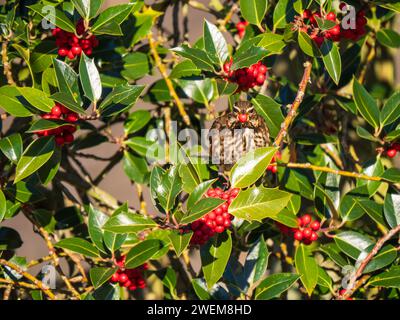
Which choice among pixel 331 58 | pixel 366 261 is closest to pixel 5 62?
pixel 331 58

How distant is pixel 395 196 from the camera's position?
67.7 inches

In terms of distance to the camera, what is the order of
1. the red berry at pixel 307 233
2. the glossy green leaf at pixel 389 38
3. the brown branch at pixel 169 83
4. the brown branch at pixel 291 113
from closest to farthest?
1. the brown branch at pixel 291 113
2. the red berry at pixel 307 233
3. the brown branch at pixel 169 83
4. the glossy green leaf at pixel 389 38

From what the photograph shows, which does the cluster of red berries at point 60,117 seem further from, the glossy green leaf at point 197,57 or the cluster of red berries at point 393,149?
the cluster of red berries at point 393,149

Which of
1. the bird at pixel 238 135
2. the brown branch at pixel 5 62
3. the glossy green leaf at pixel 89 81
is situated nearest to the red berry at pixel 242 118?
the bird at pixel 238 135

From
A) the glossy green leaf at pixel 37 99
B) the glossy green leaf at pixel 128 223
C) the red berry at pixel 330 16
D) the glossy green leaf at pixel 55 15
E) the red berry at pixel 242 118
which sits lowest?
the glossy green leaf at pixel 128 223

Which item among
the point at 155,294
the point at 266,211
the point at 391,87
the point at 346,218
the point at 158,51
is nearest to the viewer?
the point at 266,211

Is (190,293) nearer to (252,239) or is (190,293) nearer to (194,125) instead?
(252,239)

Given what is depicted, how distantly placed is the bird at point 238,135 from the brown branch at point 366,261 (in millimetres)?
372

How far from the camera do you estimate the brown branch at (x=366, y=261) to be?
166 centimetres

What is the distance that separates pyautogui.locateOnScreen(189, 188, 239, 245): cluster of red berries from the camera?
1.45 metres

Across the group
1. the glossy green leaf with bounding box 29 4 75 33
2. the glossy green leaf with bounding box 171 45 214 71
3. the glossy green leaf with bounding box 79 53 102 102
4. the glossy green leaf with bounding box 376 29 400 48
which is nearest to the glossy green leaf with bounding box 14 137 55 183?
the glossy green leaf with bounding box 79 53 102 102

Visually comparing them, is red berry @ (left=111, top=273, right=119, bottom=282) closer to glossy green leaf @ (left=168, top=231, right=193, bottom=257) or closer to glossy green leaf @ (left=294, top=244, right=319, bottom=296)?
glossy green leaf @ (left=168, top=231, right=193, bottom=257)

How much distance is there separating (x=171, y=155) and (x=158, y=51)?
0.40 m
